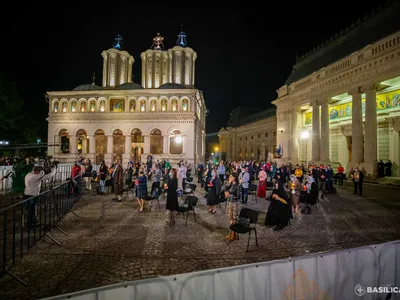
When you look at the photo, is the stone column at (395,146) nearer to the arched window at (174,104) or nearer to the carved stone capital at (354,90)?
the carved stone capital at (354,90)

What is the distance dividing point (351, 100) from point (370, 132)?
7303mm

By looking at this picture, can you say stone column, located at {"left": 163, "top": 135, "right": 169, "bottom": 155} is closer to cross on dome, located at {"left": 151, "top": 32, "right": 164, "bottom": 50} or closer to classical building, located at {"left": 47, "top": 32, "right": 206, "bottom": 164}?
classical building, located at {"left": 47, "top": 32, "right": 206, "bottom": 164}

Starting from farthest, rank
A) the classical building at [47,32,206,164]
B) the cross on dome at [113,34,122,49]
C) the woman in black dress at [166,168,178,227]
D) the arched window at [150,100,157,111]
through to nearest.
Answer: the cross on dome at [113,34,122,49], the arched window at [150,100,157,111], the classical building at [47,32,206,164], the woman in black dress at [166,168,178,227]

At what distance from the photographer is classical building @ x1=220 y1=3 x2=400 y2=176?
18.9 m

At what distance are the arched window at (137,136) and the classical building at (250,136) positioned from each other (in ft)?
65.2

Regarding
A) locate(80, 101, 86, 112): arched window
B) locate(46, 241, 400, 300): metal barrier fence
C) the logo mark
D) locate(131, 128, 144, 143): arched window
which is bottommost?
the logo mark

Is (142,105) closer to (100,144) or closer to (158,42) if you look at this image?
(100,144)

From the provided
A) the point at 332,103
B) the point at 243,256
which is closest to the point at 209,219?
the point at 243,256

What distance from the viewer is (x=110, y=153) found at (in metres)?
34.4

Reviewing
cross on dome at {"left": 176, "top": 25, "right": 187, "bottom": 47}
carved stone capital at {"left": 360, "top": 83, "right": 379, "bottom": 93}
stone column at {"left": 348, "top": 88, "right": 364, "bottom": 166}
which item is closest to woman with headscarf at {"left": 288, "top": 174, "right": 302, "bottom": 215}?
stone column at {"left": 348, "top": 88, "right": 364, "bottom": 166}

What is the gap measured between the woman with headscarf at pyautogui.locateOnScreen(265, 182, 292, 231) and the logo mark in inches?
150

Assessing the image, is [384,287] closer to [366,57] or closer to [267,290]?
[267,290]

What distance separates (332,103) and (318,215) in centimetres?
2164

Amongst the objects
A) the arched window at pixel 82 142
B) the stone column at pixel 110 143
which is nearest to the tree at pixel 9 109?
the arched window at pixel 82 142
